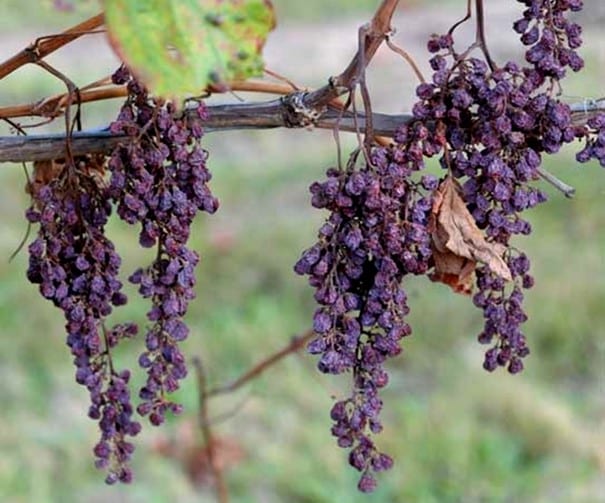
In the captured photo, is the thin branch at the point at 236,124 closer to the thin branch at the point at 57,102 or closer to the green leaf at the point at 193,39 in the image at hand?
the thin branch at the point at 57,102

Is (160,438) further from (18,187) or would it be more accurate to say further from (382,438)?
(18,187)

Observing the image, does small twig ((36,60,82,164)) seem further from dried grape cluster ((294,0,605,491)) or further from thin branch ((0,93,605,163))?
dried grape cluster ((294,0,605,491))

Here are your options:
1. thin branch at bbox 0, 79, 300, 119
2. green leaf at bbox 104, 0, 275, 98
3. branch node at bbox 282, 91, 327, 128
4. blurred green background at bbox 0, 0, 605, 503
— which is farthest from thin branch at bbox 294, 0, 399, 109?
blurred green background at bbox 0, 0, 605, 503

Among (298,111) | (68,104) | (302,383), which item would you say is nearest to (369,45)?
(298,111)

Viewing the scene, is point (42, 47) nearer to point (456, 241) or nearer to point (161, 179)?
point (161, 179)

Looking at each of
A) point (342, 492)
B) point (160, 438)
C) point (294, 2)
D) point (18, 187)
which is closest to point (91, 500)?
point (160, 438)

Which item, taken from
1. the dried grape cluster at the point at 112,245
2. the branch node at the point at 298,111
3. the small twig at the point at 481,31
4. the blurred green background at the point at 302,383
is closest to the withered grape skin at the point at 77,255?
the dried grape cluster at the point at 112,245
